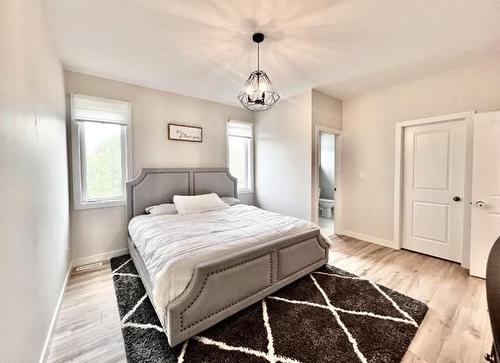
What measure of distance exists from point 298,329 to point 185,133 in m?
3.26

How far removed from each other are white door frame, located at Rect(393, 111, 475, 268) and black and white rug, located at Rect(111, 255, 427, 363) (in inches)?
57.5

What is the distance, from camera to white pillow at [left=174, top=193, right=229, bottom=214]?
326cm

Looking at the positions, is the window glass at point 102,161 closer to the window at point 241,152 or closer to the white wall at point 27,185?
the white wall at point 27,185

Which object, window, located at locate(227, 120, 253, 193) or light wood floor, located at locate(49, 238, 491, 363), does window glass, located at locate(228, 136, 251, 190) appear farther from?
light wood floor, located at locate(49, 238, 491, 363)

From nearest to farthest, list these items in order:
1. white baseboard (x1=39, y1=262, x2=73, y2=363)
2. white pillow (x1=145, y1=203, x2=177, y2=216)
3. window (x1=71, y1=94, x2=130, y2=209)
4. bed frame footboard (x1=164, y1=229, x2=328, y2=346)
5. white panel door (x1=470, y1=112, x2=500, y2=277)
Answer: white baseboard (x1=39, y1=262, x2=73, y2=363), bed frame footboard (x1=164, y1=229, x2=328, y2=346), white panel door (x1=470, y1=112, x2=500, y2=277), window (x1=71, y1=94, x2=130, y2=209), white pillow (x1=145, y1=203, x2=177, y2=216)

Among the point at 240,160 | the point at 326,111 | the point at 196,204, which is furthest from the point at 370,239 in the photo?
the point at 196,204

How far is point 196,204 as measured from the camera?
3.34m

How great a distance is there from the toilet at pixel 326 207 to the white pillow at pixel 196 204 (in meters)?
3.42

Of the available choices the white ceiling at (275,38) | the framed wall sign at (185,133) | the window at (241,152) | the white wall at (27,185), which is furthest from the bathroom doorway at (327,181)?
the white wall at (27,185)

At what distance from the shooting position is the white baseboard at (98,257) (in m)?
2.92

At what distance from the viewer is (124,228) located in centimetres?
329

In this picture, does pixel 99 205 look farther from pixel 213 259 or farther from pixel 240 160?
pixel 240 160

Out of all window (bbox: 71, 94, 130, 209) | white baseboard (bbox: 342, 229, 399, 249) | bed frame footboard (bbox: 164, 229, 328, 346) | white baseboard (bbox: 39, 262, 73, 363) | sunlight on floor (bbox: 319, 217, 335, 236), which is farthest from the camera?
sunlight on floor (bbox: 319, 217, 335, 236)

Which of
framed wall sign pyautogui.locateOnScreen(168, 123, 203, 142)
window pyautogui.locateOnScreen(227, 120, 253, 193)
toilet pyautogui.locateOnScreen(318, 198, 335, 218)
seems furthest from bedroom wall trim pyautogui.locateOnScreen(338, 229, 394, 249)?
framed wall sign pyautogui.locateOnScreen(168, 123, 203, 142)
